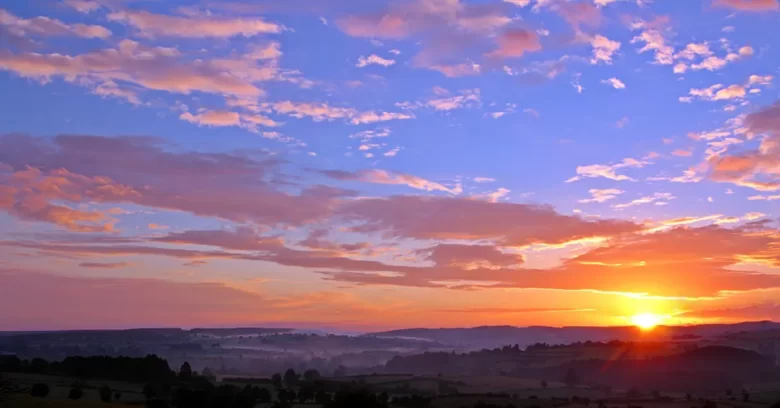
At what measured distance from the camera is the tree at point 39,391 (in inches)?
3100

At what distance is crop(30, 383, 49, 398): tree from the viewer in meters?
78.7

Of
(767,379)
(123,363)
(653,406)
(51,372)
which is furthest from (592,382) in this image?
(51,372)

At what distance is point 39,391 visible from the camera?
8025 cm

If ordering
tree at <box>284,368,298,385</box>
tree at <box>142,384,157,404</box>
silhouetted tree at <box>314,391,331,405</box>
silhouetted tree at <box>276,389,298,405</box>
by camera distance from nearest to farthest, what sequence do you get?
silhouetted tree at <box>314,391,331,405</box>
tree at <box>142,384,157,404</box>
silhouetted tree at <box>276,389,298,405</box>
tree at <box>284,368,298,385</box>

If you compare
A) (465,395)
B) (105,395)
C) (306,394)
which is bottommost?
(465,395)

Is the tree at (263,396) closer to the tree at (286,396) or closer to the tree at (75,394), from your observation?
the tree at (286,396)

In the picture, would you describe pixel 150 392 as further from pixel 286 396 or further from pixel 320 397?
pixel 320 397

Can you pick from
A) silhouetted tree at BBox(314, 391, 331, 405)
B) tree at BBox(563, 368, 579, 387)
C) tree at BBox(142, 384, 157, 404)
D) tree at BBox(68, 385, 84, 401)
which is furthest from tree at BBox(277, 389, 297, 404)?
tree at BBox(563, 368, 579, 387)

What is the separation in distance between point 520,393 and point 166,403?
6243cm

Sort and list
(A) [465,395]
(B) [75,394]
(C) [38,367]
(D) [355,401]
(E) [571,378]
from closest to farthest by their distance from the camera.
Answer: (D) [355,401]
(B) [75,394]
(C) [38,367]
(A) [465,395]
(E) [571,378]

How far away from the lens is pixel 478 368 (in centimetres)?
18588

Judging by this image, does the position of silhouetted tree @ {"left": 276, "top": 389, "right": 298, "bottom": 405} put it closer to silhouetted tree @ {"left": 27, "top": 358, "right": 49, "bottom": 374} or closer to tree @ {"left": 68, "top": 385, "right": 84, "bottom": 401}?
tree @ {"left": 68, "top": 385, "right": 84, "bottom": 401}

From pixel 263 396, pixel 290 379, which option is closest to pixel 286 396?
pixel 263 396

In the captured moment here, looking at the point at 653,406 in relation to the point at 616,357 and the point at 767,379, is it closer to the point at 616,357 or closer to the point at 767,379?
the point at 767,379
